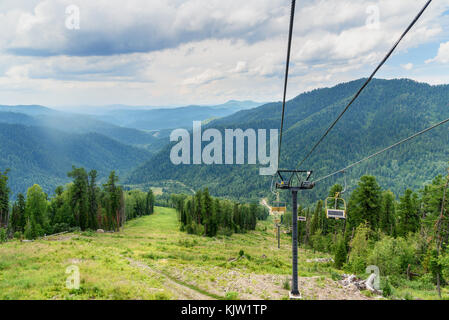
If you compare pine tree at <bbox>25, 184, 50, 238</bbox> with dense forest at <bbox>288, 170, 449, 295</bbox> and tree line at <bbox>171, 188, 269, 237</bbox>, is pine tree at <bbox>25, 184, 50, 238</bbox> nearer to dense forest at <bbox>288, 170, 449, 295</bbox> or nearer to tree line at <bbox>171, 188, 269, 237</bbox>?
tree line at <bbox>171, 188, 269, 237</bbox>

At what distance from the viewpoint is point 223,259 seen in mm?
31344

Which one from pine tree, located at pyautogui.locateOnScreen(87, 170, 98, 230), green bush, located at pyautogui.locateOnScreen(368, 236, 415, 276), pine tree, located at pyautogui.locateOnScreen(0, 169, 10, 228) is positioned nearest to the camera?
green bush, located at pyautogui.locateOnScreen(368, 236, 415, 276)

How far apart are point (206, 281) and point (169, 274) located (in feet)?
12.3

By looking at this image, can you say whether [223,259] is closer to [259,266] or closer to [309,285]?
[259,266]

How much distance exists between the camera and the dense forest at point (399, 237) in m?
26.0

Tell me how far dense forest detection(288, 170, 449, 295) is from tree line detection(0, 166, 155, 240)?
44274 millimetres

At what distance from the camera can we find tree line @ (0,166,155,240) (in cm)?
4369

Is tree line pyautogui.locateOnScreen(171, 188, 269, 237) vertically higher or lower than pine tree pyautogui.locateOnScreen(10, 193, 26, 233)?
lower

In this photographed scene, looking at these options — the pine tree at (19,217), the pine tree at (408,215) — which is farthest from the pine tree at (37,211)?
the pine tree at (408,215)

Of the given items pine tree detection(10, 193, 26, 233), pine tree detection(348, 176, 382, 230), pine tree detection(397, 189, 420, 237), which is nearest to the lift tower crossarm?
pine tree detection(348, 176, 382, 230)

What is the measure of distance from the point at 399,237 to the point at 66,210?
54.1 m
